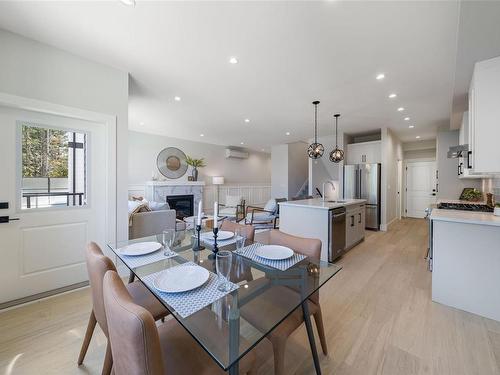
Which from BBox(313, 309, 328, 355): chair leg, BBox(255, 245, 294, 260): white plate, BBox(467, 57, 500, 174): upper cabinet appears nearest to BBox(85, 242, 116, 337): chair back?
Answer: BBox(255, 245, 294, 260): white plate

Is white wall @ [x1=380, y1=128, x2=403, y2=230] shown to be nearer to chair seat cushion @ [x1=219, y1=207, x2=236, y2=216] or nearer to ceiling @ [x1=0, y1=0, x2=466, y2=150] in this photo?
ceiling @ [x1=0, y1=0, x2=466, y2=150]

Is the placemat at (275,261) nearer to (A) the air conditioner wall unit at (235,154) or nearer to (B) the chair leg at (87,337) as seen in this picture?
(B) the chair leg at (87,337)

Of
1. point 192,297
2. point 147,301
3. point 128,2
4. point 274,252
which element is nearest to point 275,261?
point 274,252

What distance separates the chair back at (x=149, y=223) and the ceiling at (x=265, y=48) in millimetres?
1984

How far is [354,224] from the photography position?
158 inches

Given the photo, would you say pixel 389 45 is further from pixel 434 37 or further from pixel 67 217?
pixel 67 217

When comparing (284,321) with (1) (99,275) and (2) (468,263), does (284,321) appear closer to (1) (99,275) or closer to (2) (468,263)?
(1) (99,275)

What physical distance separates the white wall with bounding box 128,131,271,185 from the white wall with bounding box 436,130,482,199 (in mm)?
6090

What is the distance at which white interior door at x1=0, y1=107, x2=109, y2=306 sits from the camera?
2.11m

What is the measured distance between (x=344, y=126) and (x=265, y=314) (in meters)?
5.32

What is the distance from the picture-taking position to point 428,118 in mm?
4555

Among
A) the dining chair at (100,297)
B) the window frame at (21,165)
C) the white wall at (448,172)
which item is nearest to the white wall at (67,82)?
the window frame at (21,165)

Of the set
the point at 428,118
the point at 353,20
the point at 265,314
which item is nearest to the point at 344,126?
the point at 428,118

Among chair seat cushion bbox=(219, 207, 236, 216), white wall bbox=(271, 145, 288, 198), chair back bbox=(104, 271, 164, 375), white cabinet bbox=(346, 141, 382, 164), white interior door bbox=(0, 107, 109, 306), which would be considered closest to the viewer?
chair back bbox=(104, 271, 164, 375)
